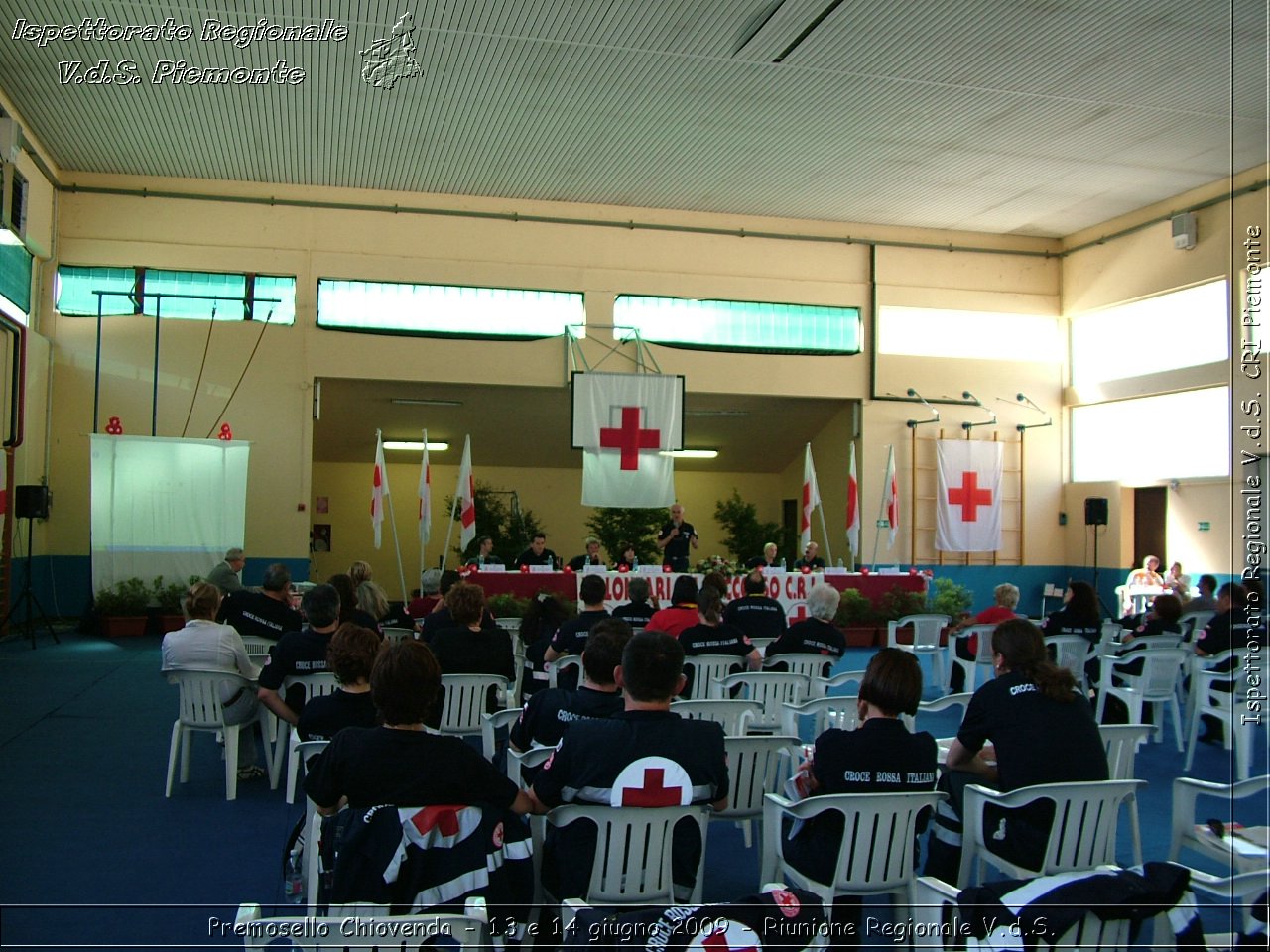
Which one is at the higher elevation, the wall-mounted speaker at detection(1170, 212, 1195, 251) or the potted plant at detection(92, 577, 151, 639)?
the wall-mounted speaker at detection(1170, 212, 1195, 251)

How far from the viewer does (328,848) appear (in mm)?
2383

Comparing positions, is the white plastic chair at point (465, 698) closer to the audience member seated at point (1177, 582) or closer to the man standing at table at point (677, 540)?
the man standing at table at point (677, 540)

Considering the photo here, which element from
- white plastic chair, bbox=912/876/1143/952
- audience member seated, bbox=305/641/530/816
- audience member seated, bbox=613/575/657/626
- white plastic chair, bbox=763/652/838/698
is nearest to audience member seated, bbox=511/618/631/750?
audience member seated, bbox=305/641/530/816

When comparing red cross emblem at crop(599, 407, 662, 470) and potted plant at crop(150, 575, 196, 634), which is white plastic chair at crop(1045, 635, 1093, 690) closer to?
red cross emblem at crop(599, 407, 662, 470)

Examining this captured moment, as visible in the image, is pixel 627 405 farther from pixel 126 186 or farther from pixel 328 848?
pixel 328 848

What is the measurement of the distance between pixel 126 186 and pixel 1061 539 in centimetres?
1271

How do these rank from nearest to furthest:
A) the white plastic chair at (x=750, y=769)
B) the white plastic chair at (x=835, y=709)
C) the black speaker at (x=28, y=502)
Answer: the white plastic chair at (x=750, y=769) < the white plastic chair at (x=835, y=709) < the black speaker at (x=28, y=502)

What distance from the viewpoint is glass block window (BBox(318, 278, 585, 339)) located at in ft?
40.2

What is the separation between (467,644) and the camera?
446 cm

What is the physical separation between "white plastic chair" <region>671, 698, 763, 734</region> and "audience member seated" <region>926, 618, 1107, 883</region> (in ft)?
3.43

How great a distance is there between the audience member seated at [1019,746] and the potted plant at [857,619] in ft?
24.8

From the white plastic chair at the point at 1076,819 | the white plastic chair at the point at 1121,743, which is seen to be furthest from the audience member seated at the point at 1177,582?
the white plastic chair at the point at 1076,819

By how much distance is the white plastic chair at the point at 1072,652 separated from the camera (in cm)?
648

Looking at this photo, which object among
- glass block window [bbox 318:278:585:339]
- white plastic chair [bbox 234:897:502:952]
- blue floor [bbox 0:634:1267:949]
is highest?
glass block window [bbox 318:278:585:339]
